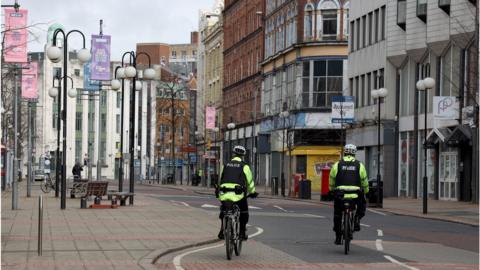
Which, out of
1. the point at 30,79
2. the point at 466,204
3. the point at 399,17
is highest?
the point at 399,17

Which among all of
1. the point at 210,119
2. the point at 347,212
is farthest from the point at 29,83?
the point at 210,119

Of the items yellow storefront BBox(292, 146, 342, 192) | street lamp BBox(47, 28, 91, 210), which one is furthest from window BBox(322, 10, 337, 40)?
street lamp BBox(47, 28, 91, 210)

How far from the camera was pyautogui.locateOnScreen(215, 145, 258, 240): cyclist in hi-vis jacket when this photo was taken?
17.6 meters

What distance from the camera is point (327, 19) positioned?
78188 millimetres

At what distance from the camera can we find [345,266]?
16438mm

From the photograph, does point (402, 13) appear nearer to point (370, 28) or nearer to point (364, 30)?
point (370, 28)

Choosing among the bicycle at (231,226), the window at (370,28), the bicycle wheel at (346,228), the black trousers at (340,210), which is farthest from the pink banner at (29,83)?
the bicycle at (231,226)

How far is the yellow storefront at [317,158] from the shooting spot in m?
77.4

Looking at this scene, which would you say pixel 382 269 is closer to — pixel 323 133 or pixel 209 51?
pixel 323 133

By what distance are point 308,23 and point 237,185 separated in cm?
6217

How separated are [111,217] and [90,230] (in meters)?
5.91

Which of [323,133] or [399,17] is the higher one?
[399,17]

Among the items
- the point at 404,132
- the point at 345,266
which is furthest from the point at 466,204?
the point at 345,266

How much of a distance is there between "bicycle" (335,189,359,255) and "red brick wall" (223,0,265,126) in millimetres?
74863
